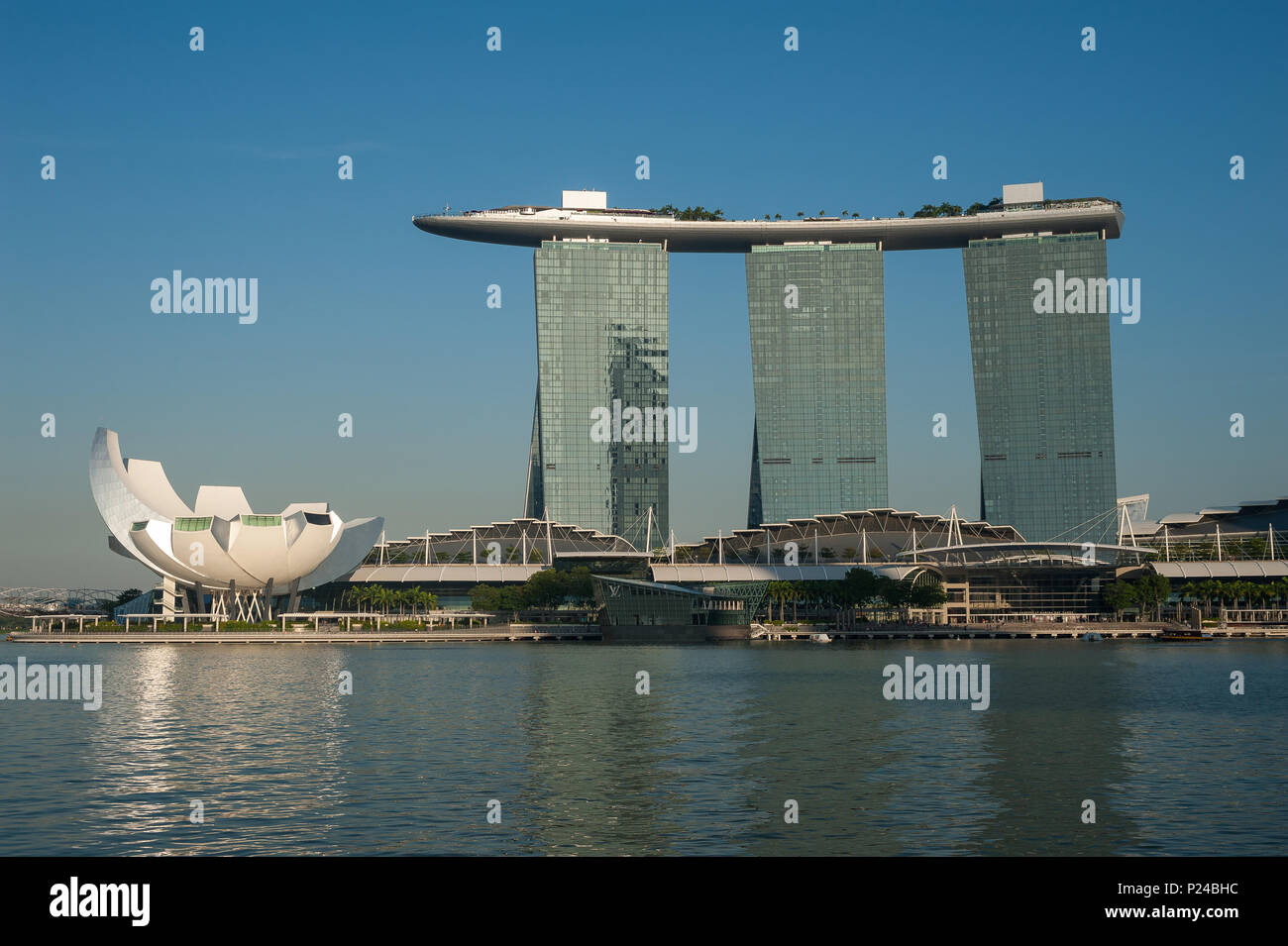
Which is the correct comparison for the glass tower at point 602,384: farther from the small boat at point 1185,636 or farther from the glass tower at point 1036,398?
the small boat at point 1185,636

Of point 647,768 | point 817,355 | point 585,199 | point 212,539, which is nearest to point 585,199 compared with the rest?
point 585,199

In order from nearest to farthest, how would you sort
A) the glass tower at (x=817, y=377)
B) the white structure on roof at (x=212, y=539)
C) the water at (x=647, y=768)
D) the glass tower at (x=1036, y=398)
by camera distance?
the water at (x=647, y=768)
the white structure on roof at (x=212, y=539)
the glass tower at (x=1036, y=398)
the glass tower at (x=817, y=377)

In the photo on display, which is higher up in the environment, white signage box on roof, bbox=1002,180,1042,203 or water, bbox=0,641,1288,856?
white signage box on roof, bbox=1002,180,1042,203

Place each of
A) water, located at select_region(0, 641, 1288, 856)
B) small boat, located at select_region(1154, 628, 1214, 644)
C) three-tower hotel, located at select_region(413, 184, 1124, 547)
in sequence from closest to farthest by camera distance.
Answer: water, located at select_region(0, 641, 1288, 856), small boat, located at select_region(1154, 628, 1214, 644), three-tower hotel, located at select_region(413, 184, 1124, 547)

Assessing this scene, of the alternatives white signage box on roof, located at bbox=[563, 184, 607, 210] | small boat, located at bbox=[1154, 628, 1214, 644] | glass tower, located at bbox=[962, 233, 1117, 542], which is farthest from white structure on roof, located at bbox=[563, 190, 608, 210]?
small boat, located at bbox=[1154, 628, 1214, 644]

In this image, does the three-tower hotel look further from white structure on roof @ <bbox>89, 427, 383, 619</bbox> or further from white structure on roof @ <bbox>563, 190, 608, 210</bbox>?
white structure on roof @ <bbox>89, 427, 383, 619</bbox>

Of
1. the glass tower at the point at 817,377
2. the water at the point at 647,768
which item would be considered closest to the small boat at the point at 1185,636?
the water at the point at 647,768

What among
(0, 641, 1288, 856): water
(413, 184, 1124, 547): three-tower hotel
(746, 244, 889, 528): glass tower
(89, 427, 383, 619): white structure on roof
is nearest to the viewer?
(0, 641, 1288, 856): water

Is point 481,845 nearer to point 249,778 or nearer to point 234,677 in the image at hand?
point 249,778
